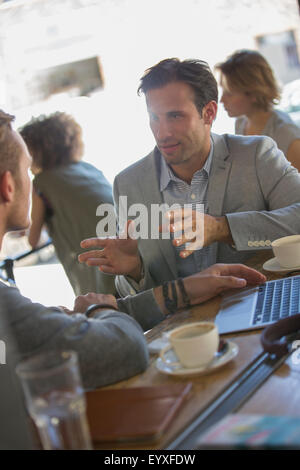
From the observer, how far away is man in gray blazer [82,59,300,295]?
6.43ft

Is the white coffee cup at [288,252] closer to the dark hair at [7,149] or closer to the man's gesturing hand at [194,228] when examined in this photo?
the man's gesturing hand at [194,228]

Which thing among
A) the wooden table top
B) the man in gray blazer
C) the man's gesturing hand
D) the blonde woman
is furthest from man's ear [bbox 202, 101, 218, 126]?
the wooden table top

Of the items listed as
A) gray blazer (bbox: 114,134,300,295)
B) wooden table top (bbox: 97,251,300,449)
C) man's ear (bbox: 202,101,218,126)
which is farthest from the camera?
man's ear (bbox: 202,101,218,126)

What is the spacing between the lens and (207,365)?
0.98 metres

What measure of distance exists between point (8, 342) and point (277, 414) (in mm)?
399

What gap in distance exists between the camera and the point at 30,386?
63cm

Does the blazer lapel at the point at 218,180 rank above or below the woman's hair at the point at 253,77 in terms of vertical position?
below

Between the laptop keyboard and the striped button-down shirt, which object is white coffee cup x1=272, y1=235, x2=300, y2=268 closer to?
the laptop keyboard

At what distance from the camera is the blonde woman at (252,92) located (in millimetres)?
3254

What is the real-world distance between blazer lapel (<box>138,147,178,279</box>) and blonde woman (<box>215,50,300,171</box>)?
4.26 ft

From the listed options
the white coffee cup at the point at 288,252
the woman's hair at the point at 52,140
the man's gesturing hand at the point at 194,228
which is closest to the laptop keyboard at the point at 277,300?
the white coffee cup at the point at 288,252

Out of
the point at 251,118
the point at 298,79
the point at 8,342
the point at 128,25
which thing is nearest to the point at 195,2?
the point at 128,25

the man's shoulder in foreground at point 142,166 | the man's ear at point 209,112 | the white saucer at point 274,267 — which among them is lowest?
the white saucer at point 274,267
